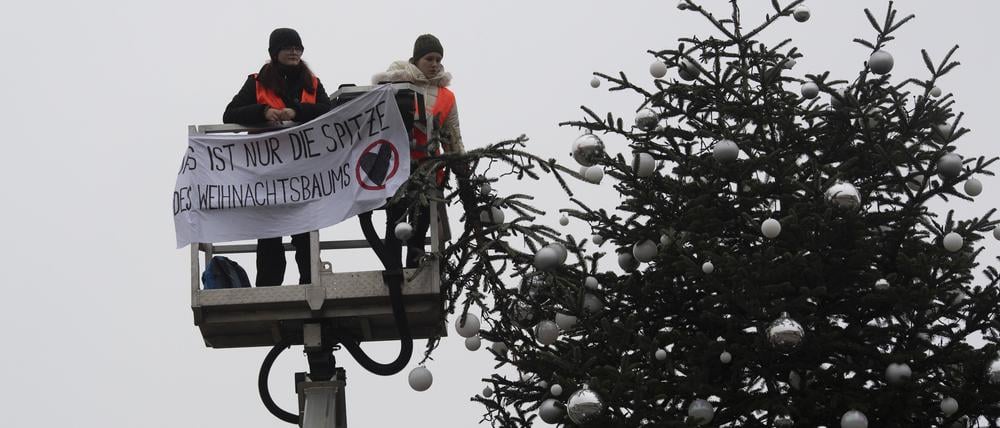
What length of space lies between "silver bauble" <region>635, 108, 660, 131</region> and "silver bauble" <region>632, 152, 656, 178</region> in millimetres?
520

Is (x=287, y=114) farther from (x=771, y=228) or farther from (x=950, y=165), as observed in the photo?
(x=950, y=165)

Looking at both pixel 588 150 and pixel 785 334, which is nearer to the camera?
pixel 785 334

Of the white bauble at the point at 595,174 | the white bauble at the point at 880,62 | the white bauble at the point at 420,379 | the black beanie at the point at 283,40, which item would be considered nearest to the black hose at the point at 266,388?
the white bauble at the point at 420,379

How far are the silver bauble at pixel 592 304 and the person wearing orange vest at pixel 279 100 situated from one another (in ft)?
7.37

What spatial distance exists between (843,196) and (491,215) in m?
2.87

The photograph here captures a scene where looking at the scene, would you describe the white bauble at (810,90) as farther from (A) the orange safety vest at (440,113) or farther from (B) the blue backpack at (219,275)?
(B) the blue backpack at (219,275)

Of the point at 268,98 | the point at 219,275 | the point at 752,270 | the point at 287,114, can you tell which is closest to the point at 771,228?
the point at 752,270

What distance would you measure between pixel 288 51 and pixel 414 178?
1.36m

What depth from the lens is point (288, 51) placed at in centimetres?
1394

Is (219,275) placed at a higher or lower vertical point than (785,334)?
higher

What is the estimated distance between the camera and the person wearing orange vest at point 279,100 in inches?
551

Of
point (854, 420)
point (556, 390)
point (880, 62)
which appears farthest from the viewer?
point (880, 62)

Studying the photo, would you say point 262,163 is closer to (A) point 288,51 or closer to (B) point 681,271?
(A) point 288,51

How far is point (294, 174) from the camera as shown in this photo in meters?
Answer: 14.4
